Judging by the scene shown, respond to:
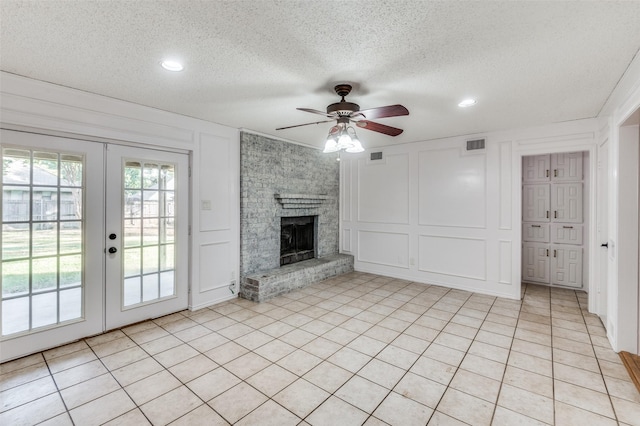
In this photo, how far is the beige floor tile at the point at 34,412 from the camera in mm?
1949

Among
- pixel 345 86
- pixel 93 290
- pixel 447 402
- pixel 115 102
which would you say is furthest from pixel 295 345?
pixel 115 102

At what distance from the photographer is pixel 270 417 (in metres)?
1.97

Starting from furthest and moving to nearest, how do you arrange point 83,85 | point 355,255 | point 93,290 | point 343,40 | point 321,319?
point 355,255
point 321,319
point 93,290
point 83,85
point 343,40

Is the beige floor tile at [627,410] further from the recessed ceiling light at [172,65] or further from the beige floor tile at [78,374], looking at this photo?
the recessed ceiling light at [172,65]

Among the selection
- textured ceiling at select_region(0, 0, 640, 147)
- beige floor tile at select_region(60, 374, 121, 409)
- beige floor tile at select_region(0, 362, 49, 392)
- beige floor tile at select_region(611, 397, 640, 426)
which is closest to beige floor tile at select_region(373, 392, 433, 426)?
beige floor tile at select_region(611, 397, 640, 426)

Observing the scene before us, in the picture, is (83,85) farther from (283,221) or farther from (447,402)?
(447,402)

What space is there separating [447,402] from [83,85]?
4.23 meters

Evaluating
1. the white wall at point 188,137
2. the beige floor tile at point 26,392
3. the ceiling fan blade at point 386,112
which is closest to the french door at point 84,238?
the white wall at point 188,137

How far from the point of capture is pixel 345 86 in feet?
8.93

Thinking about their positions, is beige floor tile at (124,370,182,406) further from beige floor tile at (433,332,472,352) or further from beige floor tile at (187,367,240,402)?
beige floor tile at (433,332,472,352)

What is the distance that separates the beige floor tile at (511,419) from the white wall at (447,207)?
2.95 metres

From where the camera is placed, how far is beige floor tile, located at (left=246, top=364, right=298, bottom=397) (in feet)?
7.43

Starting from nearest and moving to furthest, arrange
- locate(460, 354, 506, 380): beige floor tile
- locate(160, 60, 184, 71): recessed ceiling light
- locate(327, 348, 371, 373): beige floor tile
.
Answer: locate(160, 60, 184, 71): recessed ceiling light → locate(460, 354, 506, 380): beige floor tile → locate(327, 348, 371, 373): beige floor tile

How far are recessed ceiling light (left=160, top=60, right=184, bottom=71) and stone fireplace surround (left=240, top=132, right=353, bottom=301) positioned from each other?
6.36 feet
